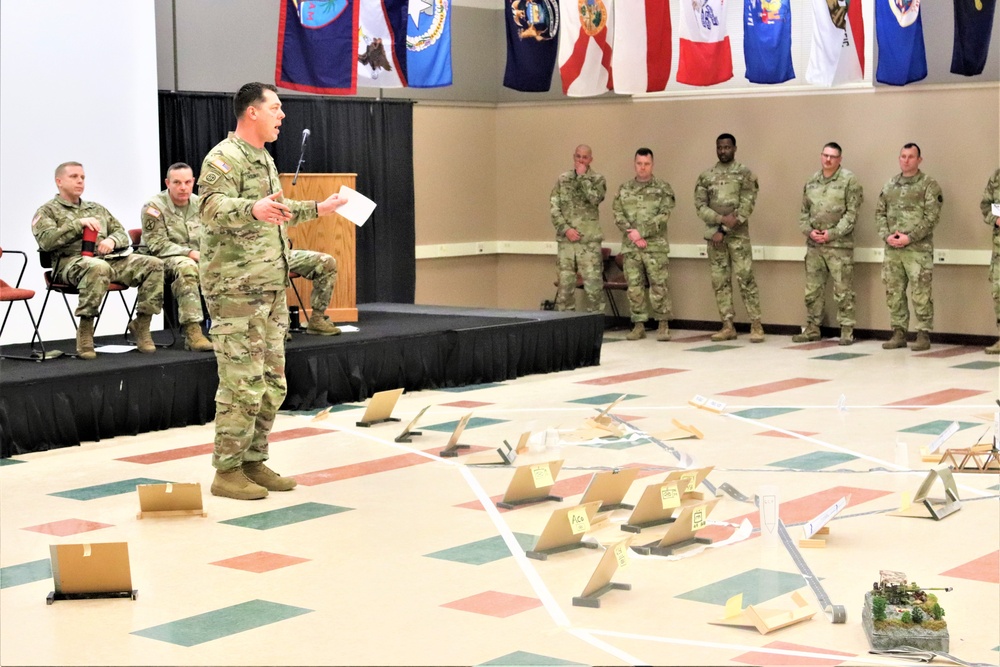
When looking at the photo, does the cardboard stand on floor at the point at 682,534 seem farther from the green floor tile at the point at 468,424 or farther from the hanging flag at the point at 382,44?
the hanging flag at the point at 382,44

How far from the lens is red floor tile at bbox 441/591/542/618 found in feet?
14.8

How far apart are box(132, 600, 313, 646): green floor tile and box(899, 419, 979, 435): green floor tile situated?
4.56m

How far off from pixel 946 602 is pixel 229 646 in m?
2.37

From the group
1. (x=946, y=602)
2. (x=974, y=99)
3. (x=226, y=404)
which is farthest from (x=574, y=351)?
(x=946, y=602)

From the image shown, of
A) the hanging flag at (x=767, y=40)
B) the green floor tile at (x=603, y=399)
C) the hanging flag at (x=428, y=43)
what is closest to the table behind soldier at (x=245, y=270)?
the green floor tile at (x=603, y=399)

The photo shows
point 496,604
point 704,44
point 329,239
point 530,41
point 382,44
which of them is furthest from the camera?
point 530,41

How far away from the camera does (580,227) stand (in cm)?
1348

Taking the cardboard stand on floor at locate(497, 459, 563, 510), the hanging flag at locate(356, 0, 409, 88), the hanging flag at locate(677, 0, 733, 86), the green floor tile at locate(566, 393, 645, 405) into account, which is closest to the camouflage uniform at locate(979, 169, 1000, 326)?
the hanging flag at locate(677, 0, 733, 86)

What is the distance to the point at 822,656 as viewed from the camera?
404 centimetres

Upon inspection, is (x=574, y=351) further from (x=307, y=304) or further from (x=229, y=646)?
(x=229, y=646)

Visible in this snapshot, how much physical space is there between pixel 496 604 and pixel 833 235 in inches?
333

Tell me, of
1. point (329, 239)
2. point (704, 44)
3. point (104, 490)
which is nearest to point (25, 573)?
point (104, 490)

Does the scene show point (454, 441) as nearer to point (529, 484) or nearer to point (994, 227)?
point (529, 484)

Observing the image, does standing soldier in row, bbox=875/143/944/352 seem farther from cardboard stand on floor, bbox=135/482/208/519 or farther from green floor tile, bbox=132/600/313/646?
green floor tile, bbox=132/600/313/646
